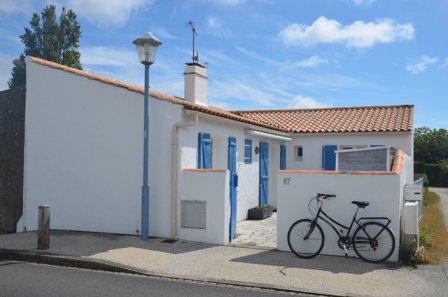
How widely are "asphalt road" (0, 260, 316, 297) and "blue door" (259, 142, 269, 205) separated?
724cm

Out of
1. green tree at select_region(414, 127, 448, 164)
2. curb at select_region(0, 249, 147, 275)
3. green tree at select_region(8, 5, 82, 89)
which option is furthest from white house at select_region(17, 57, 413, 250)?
green tree at select_region(414, 127, 448, 164)

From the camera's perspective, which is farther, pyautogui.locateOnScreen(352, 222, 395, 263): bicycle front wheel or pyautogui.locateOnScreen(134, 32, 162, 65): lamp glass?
pyautogui.locateOnScreen(134, 32, 162, 65): lamp glass

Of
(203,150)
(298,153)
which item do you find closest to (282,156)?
(298,153)

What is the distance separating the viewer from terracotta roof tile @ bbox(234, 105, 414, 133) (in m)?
15.2

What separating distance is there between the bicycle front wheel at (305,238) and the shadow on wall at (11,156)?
6.64 m

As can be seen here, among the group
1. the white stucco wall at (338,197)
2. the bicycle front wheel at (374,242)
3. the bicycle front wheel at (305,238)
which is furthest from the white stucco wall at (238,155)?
the bicycle front wheel at (374,242)

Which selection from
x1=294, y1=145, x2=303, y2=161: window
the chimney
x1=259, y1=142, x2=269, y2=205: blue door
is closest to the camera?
x1=259, y1=142, x2=269, y2=205: blue door

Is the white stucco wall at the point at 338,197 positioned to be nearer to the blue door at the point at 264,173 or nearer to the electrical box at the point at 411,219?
the electrical box at the point at 411,219

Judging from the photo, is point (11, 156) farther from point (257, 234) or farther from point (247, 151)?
point (257, 234)

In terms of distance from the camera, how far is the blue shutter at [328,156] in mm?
15055

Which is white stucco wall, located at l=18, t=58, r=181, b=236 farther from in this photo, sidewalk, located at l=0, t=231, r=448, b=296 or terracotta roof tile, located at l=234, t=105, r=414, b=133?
terracotta roof tile, located at l=234, t=105, r=414, b=133

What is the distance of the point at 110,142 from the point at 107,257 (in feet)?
10.1

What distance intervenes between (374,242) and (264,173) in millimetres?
6561

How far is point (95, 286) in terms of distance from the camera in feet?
20.2
